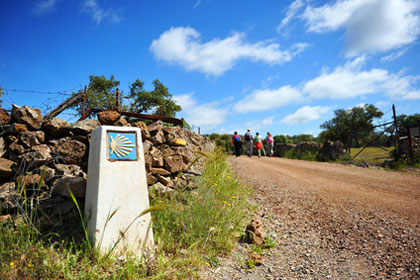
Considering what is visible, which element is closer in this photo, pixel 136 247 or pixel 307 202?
pixel 136 247

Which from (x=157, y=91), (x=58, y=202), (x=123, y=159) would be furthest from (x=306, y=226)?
(x=157, y=91)

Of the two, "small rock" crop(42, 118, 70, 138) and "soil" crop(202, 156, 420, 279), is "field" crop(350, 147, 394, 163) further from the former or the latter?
"small rock" crop(42, 118, 70, 138)

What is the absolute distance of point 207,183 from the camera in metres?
4.55

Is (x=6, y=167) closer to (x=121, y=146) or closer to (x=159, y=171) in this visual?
(x=121, y=146)

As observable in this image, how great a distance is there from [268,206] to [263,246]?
5.03ft

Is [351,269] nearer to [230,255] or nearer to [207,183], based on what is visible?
[230,255]

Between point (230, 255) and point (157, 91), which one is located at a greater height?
point (157, 91)

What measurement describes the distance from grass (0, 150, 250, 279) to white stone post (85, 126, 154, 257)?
0.60ft

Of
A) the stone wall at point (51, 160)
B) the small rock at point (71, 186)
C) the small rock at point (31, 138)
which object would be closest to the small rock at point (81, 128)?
the stone wall at point (51, 160)

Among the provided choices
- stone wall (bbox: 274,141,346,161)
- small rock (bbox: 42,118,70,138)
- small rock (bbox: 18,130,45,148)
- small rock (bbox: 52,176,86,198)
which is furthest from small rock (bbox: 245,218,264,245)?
stone wall (bbox: 274,141,346,161)

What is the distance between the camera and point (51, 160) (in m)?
3.68

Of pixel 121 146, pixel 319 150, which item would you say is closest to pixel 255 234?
pixel 121 146

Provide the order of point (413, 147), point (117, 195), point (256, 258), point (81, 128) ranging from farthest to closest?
point (413, 147), point (81, 128), point (256, 258), point (117, 195)

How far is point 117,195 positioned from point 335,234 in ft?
11.1
